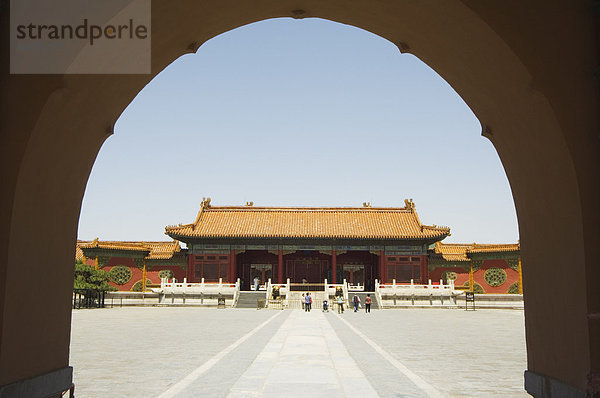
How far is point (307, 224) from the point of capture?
3838 centimetres

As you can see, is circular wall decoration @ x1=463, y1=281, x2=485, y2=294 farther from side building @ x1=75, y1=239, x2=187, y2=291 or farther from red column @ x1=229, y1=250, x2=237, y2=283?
side building @ x1=75, y1=239, x2=187, y2=291

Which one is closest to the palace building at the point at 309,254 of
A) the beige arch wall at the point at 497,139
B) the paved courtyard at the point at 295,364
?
the paved courtyard at the point at 295,364

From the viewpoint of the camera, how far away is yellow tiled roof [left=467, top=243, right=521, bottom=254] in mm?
35656

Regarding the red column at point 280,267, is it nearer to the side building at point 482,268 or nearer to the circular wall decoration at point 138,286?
the circular wall decoration at point 138,286

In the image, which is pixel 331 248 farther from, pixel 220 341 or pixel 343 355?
pixel 343 355

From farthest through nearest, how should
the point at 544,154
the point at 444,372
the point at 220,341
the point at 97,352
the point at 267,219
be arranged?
1. the point at 267,219
2. the point at 220,341
3. the point at 97,352
4. the point at 444,372
5. the point at 544,154

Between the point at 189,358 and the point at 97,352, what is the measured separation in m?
2.33

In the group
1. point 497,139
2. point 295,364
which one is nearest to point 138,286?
point 295,364

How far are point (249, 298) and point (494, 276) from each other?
58.1ft

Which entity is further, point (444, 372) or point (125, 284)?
point (125, 284)

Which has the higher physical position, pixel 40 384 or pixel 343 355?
pixel 40 384

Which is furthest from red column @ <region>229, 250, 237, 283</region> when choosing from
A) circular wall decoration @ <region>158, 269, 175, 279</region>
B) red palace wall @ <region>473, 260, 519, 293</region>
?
red palace wall @ <region>473, 260, 519, 293</region>

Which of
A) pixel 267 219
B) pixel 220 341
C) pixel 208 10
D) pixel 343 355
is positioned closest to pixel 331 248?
pixel 267 219

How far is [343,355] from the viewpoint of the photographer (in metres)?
9.18
